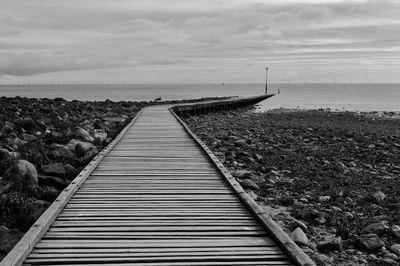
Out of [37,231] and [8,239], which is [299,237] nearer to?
[37,231]

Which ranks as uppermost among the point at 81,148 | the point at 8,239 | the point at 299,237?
the point at 81,148

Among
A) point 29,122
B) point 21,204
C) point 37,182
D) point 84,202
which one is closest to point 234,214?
point 84,202

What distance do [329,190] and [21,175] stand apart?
5.55 m

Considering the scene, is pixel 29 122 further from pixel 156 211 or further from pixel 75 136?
pixel 156 211

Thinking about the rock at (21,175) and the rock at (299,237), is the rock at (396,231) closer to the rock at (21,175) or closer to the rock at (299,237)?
the rock at (299,237)

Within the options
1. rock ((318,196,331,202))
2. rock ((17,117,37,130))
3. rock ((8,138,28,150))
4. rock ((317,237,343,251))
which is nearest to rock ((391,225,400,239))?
rock ((317,237,343,251))

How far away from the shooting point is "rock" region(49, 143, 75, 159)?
10.0 meters

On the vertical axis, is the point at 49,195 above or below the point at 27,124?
below

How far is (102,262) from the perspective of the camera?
4023mm

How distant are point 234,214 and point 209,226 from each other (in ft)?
1.84

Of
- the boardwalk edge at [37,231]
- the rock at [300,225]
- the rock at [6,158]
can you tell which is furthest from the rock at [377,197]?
the rock at [6,158]

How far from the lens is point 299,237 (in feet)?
19.8

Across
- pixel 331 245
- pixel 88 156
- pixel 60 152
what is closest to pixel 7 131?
pixel 60 152

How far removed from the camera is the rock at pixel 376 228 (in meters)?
6.45
